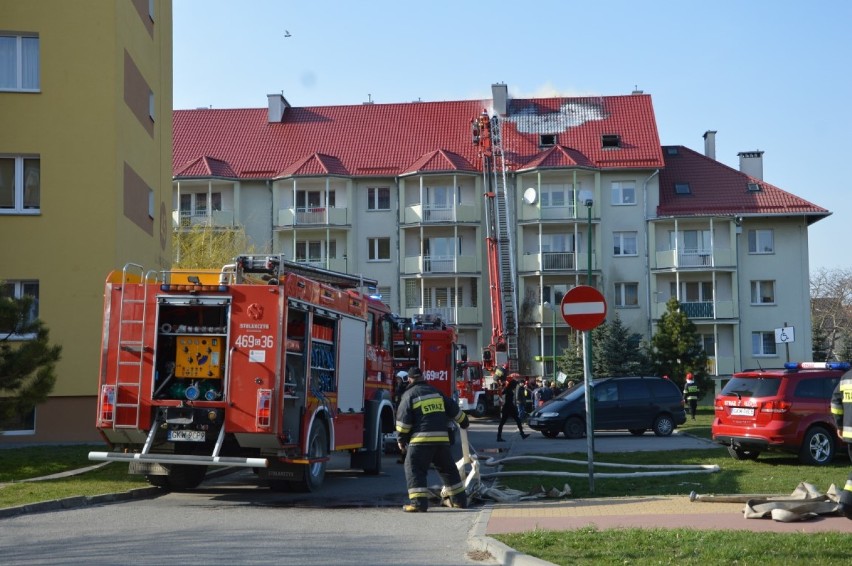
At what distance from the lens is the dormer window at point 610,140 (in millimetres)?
56750

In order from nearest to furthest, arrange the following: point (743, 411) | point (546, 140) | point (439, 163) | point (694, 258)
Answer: point (743, 411)
point (439, 163)
point (694, 258)
point (546, 140)

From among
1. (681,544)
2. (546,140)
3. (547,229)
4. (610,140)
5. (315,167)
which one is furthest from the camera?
(546,140)

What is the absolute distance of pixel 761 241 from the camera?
56.1 meters

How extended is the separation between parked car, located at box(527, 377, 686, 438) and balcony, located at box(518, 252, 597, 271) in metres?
26.6

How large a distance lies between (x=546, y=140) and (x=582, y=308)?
45.2m

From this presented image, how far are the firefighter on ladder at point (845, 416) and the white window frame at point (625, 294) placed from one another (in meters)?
46.4

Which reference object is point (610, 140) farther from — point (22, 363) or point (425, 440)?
point (425, 440)

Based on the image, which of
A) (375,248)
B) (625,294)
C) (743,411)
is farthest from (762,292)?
(743,411)

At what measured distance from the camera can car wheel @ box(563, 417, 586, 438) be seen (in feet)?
91.2

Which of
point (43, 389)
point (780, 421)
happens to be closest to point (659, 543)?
point (780, 421)

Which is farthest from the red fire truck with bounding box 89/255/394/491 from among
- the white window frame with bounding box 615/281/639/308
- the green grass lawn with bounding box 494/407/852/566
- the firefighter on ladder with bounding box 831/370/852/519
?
the white window frame with bounding box 615/281/639/308

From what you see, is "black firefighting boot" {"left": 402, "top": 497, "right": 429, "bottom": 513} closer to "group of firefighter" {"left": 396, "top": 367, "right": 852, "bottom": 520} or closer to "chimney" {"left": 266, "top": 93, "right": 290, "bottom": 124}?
"group of firefighter" {"left": 396, "top": 367, "right": 852, "bottom": 520}

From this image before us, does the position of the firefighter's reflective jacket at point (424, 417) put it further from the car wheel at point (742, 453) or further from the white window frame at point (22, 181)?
the white window frame at point (22, 181)

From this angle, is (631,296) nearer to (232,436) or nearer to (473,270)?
(473,270)
